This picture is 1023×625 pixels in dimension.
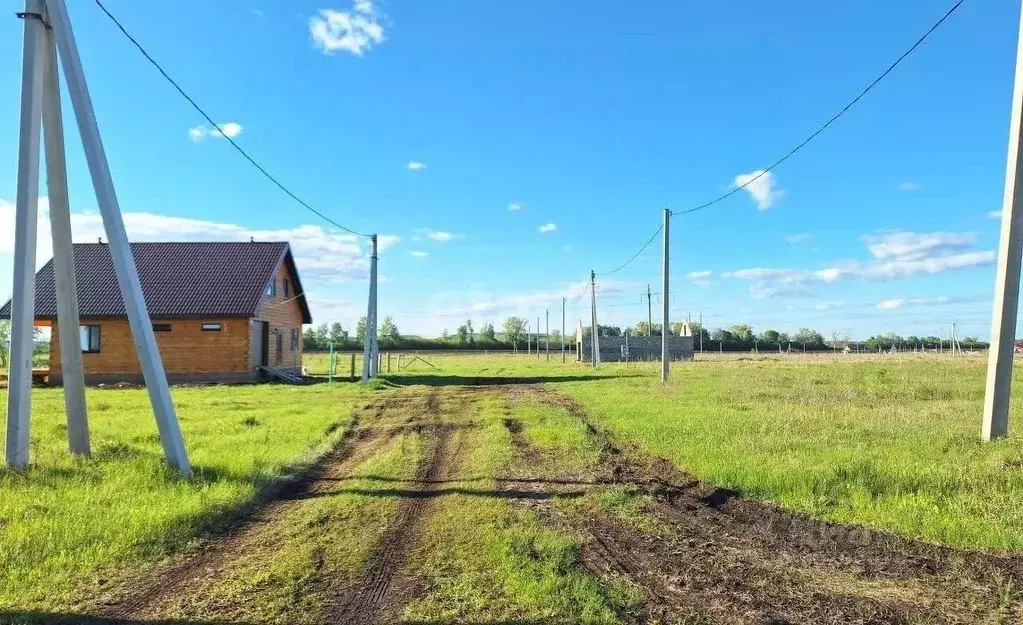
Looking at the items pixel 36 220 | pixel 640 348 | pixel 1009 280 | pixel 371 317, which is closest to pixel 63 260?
pixel 36 220

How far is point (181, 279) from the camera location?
2847 centimetres

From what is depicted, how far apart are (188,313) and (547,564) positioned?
2549cm

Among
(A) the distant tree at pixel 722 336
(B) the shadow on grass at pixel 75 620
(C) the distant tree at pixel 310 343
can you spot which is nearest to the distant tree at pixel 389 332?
(C) the distant tree at pixel 310 343

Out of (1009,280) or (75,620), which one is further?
(1009,280)

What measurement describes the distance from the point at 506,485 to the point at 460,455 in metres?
2.06

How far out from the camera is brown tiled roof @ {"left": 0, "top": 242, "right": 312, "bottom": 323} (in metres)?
26.4

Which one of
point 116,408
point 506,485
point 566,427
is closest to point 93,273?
point 116,408

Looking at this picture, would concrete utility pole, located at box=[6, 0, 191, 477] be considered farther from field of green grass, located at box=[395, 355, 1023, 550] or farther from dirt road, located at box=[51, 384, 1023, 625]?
field of green grass, located at box=[395, 355, 1023, 550]

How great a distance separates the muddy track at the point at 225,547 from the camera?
406 centimetres

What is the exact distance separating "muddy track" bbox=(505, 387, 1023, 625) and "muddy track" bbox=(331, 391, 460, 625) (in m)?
1.29

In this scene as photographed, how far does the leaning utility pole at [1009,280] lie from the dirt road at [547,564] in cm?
463

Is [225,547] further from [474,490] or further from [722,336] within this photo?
[722,336]

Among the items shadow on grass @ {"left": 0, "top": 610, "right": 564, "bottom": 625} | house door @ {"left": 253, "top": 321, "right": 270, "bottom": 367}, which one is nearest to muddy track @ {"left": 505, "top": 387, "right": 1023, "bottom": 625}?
shadow on grass @ {"left": 0, "top": 610, "right": 564, "bottom": 625}

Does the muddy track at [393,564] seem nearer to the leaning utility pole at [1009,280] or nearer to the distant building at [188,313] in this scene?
the leaning utility pole at [1009,280]
